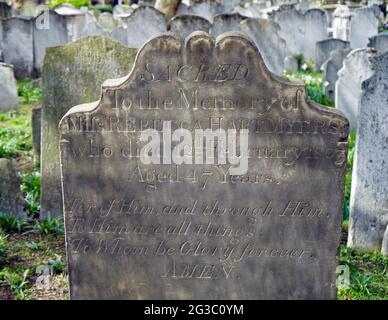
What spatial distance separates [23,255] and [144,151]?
213 cm

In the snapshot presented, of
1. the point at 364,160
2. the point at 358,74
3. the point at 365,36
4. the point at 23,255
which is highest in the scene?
the point at 365,36

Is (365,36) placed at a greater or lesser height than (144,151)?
greater

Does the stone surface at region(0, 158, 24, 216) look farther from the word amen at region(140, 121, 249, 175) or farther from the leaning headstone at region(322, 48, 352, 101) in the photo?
the leaning headstone at region(322, 48, 352, 101)

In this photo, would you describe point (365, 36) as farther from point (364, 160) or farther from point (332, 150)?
point (332, 150)

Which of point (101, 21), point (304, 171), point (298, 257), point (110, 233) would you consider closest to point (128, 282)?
point (110, 233)

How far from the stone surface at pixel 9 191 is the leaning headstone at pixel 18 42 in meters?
8.33

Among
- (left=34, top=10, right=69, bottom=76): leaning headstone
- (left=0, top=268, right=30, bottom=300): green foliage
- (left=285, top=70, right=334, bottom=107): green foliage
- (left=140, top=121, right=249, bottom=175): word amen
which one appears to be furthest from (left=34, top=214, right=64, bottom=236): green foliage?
(left=34, top=10, right=69, bottom=76): leaning headstone

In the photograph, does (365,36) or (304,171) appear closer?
(304,171)

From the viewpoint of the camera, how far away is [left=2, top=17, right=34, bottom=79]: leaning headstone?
1336cm

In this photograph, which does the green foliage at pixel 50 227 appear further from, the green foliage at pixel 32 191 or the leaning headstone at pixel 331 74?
the leaning headstone at pixel 331 74

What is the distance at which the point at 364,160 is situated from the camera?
5.35 metres

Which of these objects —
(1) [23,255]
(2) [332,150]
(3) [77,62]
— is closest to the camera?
(2) [332,150]
